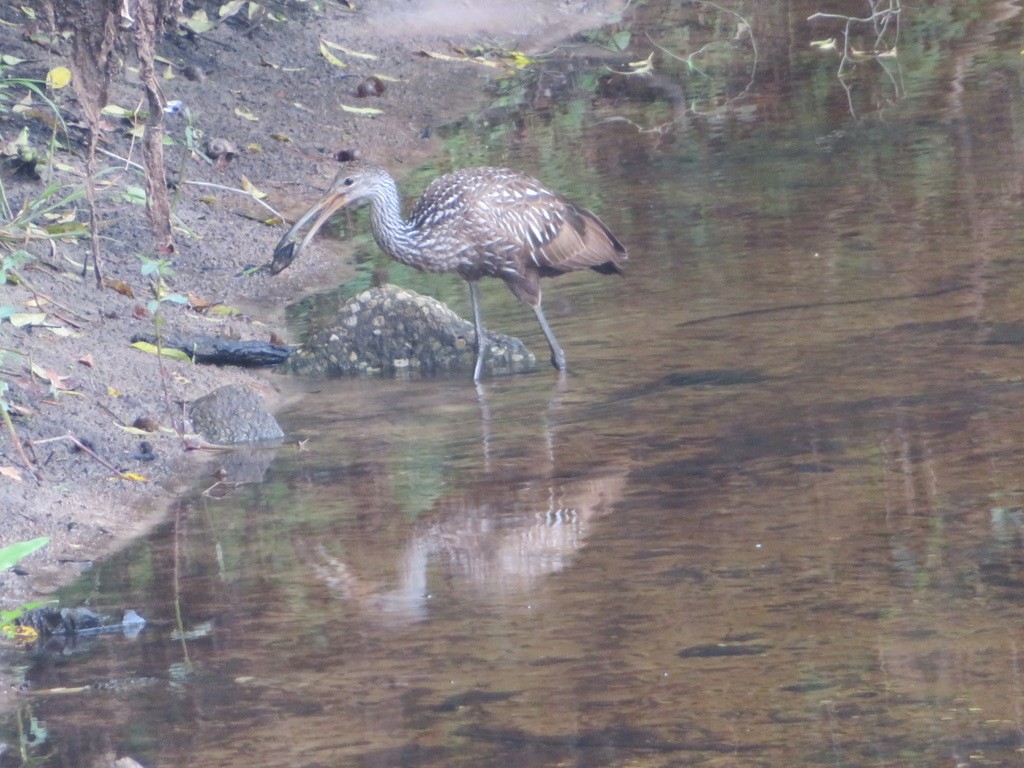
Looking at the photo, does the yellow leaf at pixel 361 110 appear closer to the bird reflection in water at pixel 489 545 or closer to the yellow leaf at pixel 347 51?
the yellow leaf at pixel 347 51

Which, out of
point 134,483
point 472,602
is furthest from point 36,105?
point 472,602

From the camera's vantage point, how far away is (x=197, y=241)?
370 inches

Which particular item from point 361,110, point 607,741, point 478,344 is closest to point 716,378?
point 478,344

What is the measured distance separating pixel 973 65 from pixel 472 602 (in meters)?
8.81

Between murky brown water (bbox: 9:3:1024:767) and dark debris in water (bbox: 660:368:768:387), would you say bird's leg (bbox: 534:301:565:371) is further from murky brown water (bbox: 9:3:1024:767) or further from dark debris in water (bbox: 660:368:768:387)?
dark debris in water (bbox: 660:368:768:387)

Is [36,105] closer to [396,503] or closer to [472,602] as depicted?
[396,503]

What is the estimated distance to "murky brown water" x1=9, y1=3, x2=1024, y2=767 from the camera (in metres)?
3.92

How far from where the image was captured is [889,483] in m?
5.30

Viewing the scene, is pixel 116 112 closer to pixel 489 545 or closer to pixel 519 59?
pixel 519 59

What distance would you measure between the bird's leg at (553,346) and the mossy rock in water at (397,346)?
137 mm

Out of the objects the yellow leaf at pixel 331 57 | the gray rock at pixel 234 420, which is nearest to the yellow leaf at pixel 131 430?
the gray rock at pixel 234 420

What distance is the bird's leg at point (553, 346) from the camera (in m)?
7.31

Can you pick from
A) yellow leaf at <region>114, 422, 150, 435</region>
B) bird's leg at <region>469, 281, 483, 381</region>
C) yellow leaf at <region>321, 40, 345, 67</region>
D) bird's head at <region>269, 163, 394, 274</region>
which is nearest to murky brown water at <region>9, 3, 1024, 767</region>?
bird's leg at <region>469, 281, 483, 381</region>

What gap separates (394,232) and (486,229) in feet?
1.53
